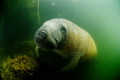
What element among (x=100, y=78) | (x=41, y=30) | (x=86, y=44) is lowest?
(x=100, y=78)

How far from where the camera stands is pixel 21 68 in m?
3.91

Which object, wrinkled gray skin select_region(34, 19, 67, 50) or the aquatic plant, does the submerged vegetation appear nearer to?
the aquatic plant

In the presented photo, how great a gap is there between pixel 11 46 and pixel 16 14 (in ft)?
3.18

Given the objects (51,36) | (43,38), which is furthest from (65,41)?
(43,38)

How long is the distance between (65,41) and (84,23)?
6.95 ft

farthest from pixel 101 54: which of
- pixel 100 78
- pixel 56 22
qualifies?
pixel 56 22

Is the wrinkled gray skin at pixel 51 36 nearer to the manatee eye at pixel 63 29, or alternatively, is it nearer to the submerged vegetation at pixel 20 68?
the manatee eye at pixel 63 29

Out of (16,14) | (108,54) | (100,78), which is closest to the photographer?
(16,14)

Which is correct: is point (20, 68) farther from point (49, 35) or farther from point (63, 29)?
point (63, 29)

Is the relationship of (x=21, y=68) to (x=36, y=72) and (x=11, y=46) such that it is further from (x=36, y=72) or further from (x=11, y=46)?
(x=11, y=46)

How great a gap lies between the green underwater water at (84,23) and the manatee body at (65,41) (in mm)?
561

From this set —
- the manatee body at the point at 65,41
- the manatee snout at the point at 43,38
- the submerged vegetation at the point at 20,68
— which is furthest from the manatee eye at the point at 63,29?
the submerged vegetation at the point at 20,68

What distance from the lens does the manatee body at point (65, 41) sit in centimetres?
343

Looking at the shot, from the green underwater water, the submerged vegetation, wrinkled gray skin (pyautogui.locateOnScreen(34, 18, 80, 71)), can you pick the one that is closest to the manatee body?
wrinkled gray skin (pyautogui.locateOnScreen(34, 18, 80, 71))
